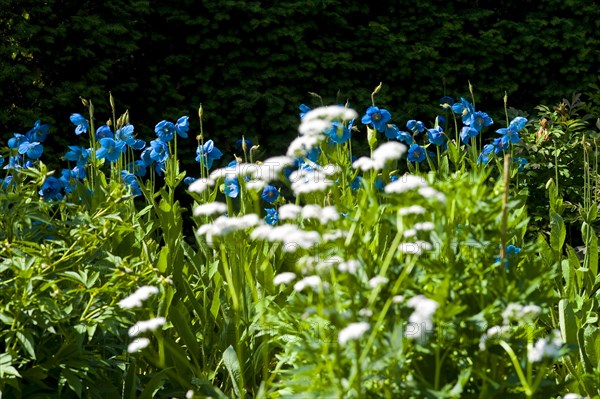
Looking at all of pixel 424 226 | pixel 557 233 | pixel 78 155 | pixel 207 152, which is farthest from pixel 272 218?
pixel 424 226

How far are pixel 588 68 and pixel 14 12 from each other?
3.88m

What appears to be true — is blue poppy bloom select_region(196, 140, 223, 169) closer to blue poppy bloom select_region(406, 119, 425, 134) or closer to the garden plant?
the garden plant

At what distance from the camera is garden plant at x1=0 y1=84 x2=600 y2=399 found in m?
1.71

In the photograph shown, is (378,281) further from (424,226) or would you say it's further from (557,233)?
(557,233)

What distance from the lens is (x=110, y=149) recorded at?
3027mm

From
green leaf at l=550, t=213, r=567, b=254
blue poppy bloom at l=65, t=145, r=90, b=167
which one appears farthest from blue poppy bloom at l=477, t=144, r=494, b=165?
blue poppy bloom at l=65, t=145, r=90, b=167

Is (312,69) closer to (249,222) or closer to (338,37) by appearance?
(338,37)

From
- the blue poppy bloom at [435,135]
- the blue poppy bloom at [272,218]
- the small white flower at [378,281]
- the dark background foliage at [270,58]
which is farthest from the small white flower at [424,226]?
the dark background foliage at [270,58]

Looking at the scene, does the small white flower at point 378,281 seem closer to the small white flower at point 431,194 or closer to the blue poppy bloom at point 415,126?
the small white flower at point 431,194

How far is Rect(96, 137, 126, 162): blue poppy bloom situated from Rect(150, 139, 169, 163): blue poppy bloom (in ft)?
0.55

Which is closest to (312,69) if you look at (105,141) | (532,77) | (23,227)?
(532,77)

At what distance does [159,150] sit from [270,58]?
7.53ft

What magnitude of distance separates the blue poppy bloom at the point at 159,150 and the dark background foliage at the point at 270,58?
5.78ft

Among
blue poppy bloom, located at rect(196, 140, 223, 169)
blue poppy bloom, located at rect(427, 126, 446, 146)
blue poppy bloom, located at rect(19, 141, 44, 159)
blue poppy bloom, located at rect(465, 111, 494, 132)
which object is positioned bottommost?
blue poppy bloom, located at rect(427, 126, 446, 146)
